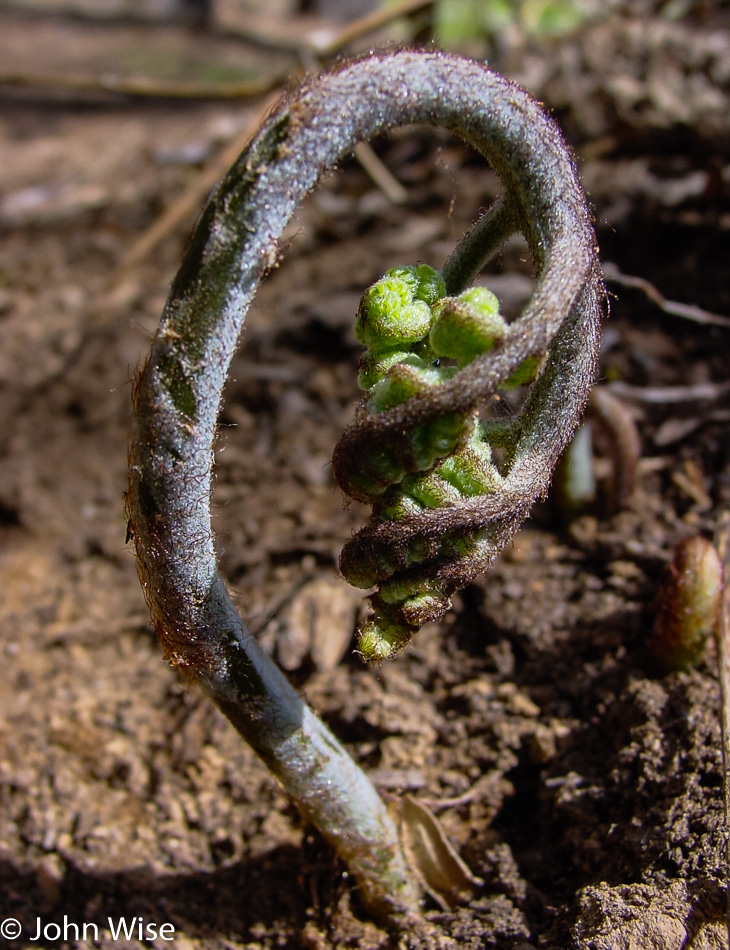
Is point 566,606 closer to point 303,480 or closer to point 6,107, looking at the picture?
point 303,480

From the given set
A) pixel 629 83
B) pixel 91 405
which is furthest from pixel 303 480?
pixel 629 83

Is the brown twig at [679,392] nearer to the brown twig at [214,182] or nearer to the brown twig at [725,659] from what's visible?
the brown twig at [725,659]

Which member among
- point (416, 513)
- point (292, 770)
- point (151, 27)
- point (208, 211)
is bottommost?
point (292, 770)

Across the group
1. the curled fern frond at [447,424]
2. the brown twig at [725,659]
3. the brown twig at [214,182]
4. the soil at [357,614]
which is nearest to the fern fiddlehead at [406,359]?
the curled fern frond at [447,424]

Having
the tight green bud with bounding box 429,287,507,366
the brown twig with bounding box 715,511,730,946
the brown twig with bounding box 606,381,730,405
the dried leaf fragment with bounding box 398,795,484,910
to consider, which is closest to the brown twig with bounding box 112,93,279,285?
the brown twig with bounding box 606,381,730,405

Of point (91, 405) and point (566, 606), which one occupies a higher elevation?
point (91, 405)

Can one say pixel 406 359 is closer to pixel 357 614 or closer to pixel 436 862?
pixel 436 862

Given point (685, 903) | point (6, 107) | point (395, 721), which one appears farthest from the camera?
point (6, 107)
